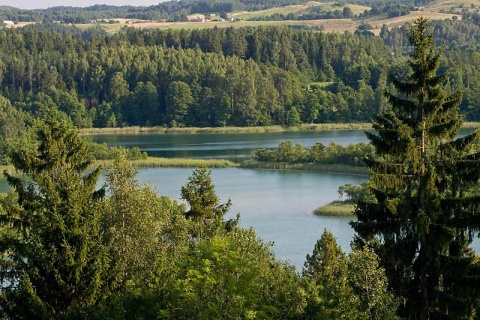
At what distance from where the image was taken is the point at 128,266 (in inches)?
936

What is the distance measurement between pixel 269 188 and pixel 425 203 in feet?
166

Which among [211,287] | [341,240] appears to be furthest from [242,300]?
[341,240]

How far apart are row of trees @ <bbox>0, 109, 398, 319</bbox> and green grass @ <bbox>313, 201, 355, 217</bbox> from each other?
31189mm

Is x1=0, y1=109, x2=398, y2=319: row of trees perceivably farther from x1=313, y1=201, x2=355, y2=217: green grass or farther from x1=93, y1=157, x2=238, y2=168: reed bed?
x1=93, y1=157, x2=238, y2=168: reed bed

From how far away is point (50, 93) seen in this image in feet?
485

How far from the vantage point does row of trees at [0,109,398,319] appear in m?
18.7

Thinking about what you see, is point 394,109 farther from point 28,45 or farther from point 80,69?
point 28,45

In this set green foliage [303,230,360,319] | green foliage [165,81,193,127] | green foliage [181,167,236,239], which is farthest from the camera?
green foliage [165,81,193,127]

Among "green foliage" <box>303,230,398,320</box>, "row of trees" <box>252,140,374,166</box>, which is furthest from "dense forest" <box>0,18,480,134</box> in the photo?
"green foliage" <box>303,230,398,320</box>

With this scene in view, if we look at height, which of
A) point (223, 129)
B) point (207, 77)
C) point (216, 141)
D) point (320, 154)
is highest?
point (207, 77)

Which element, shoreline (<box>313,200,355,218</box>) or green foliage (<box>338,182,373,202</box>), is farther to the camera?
green foliage (<box>338,182,373,202</box>)

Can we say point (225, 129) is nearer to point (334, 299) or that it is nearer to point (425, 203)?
point (425, 203)

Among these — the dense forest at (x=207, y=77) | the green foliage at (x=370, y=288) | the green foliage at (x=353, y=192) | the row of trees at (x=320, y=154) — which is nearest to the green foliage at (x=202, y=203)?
the green foliage at (x=370, y=288)

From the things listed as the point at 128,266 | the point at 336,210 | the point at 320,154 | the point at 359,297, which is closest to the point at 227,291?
the point at 359,297
